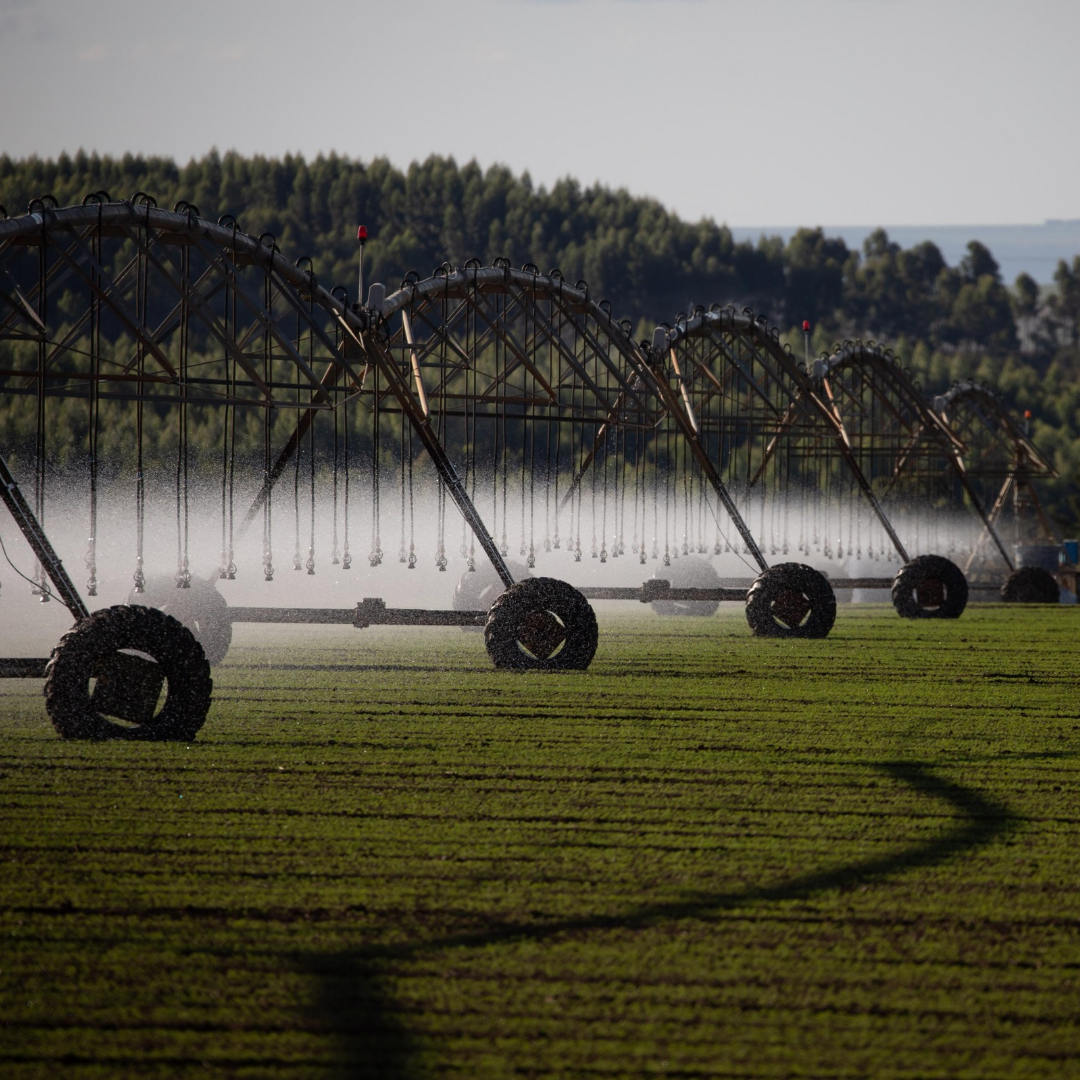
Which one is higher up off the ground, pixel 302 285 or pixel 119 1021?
pixel 302 285

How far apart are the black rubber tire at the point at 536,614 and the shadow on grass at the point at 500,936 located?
20.0ft

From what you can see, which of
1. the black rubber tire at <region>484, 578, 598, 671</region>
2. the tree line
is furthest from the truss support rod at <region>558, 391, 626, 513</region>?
the tree line

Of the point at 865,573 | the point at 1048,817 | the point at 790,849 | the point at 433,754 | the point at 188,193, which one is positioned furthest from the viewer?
the point at 188,193

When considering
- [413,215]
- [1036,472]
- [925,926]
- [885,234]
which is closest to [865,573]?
[1036,472]

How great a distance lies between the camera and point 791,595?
59.3ft

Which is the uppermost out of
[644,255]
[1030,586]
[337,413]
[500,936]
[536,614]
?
[644,255]

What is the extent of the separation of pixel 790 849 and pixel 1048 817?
1.67 m

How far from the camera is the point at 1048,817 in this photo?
719 centimetres

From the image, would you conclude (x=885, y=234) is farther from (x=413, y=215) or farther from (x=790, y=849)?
(x=790, y=849)

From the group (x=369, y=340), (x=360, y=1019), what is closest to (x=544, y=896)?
(x=360, y=1019)

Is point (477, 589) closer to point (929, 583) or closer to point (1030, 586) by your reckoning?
point (929, 583)

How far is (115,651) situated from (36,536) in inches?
45.7

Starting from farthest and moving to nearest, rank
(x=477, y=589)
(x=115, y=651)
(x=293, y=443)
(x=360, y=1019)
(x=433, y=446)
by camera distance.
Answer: (x=477, y=589), (x=293, y=443), (x=433, y=446), (x=115, y=651), (x=360, y=1019)

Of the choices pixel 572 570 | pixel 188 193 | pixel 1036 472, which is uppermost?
pixel 188 193
